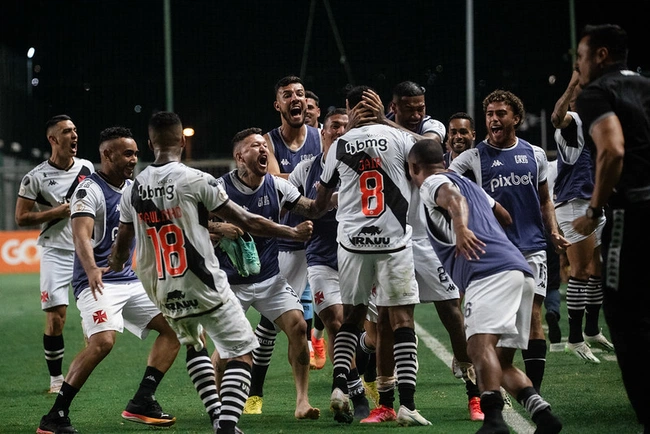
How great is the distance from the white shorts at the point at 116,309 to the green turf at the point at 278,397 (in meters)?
0.73

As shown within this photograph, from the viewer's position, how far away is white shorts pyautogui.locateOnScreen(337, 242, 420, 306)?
7.04 metres


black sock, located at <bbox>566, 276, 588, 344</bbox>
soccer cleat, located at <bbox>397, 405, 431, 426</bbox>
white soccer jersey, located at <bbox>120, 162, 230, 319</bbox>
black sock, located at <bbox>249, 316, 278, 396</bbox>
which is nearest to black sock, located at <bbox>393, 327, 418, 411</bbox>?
soccer cleat, located at <bbox>397, 405, 431, 426</bbox>

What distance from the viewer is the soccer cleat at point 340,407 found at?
7164 millimetres

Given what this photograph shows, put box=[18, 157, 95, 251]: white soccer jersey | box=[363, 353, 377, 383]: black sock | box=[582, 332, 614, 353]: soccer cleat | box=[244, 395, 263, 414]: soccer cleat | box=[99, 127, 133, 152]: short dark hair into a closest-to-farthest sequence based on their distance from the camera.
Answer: box=[99, 127, 133, 152]: short dark hair < box=[244, 395, 263, 414]: soccer cleat < box=[363, 353, 377, 383]: black sock < box=[18, 157, 95, 251]: white soccer jersey < box=[582, 332, 614, 353]: soccer cleat

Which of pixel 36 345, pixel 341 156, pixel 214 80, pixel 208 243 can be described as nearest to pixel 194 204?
pixel 208 243

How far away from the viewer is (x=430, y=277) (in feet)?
25.4

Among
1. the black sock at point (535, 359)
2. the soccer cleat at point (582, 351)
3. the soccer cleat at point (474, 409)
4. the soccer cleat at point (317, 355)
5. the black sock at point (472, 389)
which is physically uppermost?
the black sock at point (535, 359)

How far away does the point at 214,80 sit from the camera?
2392 centimetres

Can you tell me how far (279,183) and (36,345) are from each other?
6294 mm

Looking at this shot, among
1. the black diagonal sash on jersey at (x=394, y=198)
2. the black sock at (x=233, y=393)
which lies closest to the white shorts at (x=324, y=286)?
the black diagonal sash on jersey at (x=394, y=198)

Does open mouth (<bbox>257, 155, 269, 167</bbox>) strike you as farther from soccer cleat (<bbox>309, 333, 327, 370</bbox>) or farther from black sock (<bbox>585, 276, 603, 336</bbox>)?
black sock (<bbox>585, 276, 603, 336</bbox>)

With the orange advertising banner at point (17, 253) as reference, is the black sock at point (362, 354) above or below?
above

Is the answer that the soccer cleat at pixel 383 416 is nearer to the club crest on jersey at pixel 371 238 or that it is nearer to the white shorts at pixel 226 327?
the club crest on jersey at pixel 371 238

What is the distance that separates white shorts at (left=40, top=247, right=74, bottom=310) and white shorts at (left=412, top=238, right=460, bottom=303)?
11.8 feet
